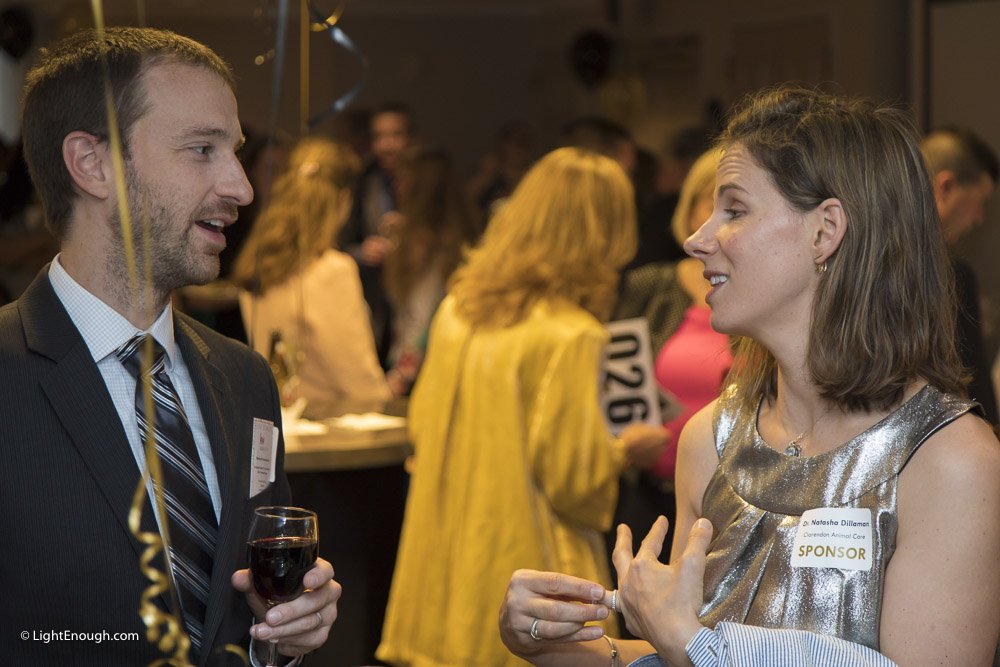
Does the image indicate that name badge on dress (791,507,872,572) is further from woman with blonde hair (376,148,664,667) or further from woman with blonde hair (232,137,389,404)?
woman with blonde hair (232,137,389,404)

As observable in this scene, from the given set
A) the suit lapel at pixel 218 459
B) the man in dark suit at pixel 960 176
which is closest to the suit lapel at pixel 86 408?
the suit lapel at pixel 218 459

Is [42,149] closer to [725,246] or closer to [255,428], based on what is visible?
[255,428]

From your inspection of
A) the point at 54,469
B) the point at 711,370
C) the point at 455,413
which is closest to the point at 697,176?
the point at 711,370

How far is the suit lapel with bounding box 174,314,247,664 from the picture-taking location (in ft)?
5.48

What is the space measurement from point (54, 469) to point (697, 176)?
265 cm

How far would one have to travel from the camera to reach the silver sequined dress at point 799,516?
1.60 meters

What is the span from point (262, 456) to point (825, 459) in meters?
0.85

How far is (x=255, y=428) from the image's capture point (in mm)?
1854

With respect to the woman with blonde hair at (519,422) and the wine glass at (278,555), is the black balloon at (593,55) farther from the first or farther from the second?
the wine glass at (278,555)

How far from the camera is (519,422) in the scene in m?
3.39

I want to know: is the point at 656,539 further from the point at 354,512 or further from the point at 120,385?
the point at 354,512

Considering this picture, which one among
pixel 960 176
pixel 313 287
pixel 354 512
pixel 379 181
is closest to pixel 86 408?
pixel 354 512

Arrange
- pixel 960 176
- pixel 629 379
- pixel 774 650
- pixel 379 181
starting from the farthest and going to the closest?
pixel 379 181, pixel 960 176, pixel 629 379, pixel 774 650

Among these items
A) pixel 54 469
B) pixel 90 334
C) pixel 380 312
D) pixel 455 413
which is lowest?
pixel 380 312
